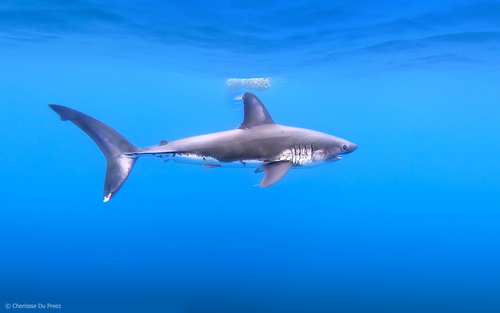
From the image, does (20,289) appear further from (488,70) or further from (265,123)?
(488,70)

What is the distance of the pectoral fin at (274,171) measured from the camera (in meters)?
5.25

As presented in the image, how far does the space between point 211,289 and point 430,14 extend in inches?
458

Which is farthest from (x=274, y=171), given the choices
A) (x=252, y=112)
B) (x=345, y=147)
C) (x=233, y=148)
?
(x=345, y=147)

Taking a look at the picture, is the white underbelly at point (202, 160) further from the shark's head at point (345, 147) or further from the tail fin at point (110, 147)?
the shark's head at point (345, 147)

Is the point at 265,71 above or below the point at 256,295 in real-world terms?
above

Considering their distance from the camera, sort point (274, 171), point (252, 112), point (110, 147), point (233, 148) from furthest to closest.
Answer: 1. point (252, 112)
2. point (110, 147)
3. point (233, 148)
4. point (274, 171)

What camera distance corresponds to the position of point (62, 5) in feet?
29.8

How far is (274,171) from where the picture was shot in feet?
18.3

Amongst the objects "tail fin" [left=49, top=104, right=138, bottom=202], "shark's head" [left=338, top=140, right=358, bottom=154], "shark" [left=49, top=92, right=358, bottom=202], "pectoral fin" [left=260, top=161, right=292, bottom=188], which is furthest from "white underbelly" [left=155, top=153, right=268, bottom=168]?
"shark's head" [left=338, top=140, right=358, bottom=154]

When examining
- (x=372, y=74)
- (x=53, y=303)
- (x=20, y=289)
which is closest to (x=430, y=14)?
(x=372, y=74)

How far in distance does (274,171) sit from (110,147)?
3.05 meters

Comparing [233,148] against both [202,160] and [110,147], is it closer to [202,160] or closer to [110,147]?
[202,160]

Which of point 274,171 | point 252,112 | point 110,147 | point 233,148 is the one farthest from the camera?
point 252,112

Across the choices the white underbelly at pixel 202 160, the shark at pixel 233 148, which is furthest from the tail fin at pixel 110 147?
the white underbelly at pixel 202 160
